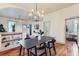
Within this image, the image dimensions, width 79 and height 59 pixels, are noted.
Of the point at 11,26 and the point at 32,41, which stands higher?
the point at 11,26

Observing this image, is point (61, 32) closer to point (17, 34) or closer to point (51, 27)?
point (51, 27)

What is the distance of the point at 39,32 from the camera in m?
2.02

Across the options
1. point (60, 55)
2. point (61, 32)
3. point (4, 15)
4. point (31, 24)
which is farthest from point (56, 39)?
point (4, 15)

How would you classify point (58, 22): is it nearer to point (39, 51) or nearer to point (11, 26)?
point (39, 51)

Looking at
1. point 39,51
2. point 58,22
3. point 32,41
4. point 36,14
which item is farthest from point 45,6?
point 39,51

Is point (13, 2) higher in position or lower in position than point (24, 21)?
higher

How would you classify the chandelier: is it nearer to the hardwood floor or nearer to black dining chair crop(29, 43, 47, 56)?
black dining chair crop(29, 43, 47, 56)

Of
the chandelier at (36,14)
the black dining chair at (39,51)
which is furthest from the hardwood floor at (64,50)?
the chandelier at (36,14)

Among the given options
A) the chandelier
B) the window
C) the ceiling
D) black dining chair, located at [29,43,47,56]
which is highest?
the ceiling

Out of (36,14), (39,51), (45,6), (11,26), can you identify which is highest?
(45,6)

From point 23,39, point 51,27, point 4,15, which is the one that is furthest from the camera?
point 51,27

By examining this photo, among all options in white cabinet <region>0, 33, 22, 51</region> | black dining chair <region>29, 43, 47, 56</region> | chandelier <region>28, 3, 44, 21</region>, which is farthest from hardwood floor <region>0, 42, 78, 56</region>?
chandelier <region>28, 3, 44, 21</region>

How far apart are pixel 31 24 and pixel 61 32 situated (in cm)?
67

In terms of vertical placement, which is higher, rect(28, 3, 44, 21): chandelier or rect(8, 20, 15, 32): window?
rect(28, 3, 44, 21): chandelier
